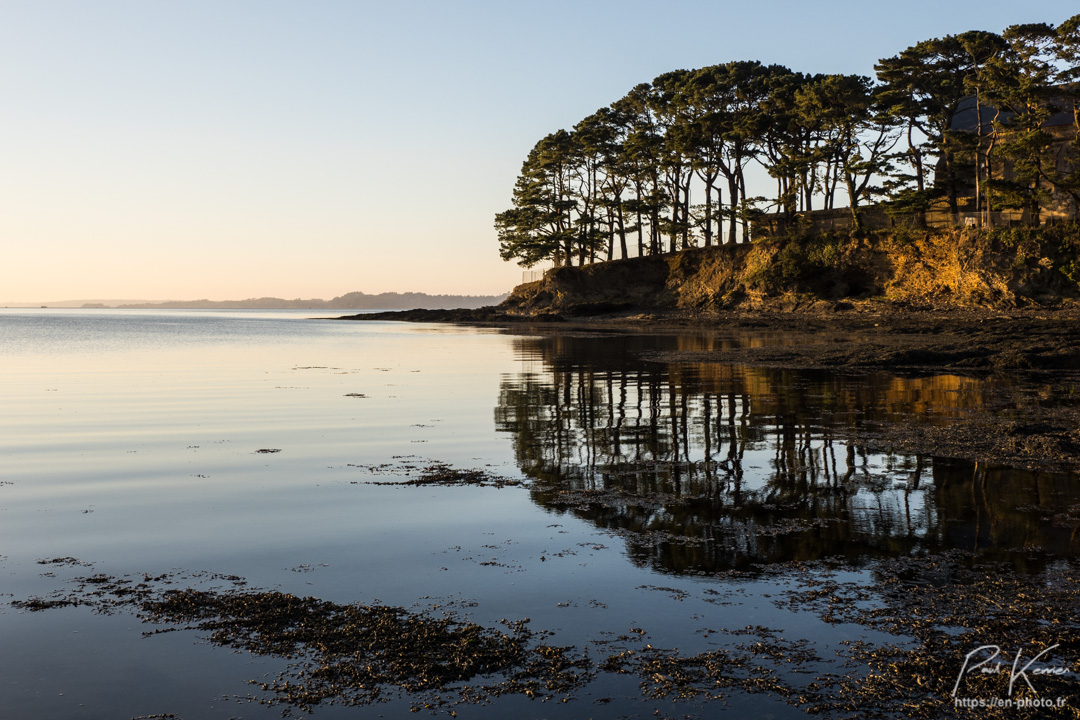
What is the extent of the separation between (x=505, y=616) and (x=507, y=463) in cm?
531

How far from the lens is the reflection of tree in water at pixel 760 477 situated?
22.0 feet

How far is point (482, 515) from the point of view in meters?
7.82

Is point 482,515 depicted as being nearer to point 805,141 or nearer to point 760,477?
point 760,477

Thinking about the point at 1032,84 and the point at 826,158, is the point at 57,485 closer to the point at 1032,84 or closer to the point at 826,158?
the point at 1032,84

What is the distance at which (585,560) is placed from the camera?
20.7ft

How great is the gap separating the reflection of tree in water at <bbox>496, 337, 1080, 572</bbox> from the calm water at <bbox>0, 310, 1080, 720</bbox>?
0.16 feet

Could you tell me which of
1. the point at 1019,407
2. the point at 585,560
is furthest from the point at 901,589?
the point at 1019,407

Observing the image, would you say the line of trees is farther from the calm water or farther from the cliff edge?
the calm water

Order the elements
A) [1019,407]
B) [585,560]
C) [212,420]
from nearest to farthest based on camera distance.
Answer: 1. [585,560]
2. [1019,407]
3. [212,420]

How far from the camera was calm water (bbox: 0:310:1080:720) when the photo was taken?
15.2 ft

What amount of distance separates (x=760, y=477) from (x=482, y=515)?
3.42 meters
